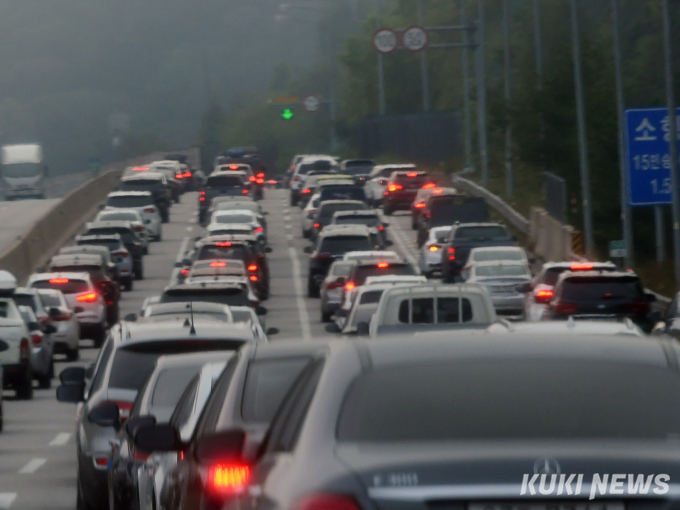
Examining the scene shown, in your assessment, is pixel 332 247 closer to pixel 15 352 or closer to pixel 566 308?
pixel 566 308

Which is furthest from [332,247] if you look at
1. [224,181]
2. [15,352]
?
[224,181]

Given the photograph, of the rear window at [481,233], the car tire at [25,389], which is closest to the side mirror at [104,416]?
the car tire at [25,389]

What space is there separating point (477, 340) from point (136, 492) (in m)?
4.40

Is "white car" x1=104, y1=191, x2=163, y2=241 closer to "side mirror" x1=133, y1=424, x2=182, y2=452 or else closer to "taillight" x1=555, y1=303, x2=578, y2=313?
"taillight" x1=555, y1=303, x2=578, y2=313

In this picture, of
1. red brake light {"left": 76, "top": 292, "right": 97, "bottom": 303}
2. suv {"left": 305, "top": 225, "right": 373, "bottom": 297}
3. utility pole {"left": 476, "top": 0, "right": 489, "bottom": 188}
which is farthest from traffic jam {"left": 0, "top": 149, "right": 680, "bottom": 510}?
utility pole {"left": 476, "top": 0, "right": 489, "bottom": 188}

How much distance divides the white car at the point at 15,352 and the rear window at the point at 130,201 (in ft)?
123

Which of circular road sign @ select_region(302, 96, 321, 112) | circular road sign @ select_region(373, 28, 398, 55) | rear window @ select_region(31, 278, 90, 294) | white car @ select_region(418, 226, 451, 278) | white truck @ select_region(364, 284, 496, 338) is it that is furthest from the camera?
circular road sign @ select_region(302, 96, 321, 112)

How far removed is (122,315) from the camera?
4231 cm

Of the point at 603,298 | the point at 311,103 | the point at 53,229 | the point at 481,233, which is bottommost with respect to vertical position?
the point at 53,229

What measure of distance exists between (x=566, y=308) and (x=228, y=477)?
21.3m

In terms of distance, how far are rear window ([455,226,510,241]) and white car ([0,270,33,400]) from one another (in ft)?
66.7

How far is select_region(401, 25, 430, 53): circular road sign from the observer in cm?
7300

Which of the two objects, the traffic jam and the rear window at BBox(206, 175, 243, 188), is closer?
the traffic jam

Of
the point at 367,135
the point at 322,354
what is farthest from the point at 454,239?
the point at 367,135
